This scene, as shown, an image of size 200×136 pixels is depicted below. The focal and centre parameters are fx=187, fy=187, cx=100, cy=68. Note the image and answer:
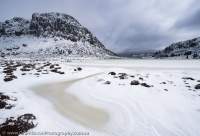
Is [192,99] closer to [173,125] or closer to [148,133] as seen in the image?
[173,125]

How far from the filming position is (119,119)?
12.9 meters

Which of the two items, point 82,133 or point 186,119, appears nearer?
point 82,133

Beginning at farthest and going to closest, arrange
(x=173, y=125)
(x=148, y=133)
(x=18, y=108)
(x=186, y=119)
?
1. (x=18, y=108)
2. (x=186, y=119)
3. (x=173, y=125)
4. (x=148, y=133)

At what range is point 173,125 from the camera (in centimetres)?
1157

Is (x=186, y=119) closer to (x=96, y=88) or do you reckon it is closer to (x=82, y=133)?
(x=82, y=133)

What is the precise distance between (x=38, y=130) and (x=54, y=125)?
1.05 metres

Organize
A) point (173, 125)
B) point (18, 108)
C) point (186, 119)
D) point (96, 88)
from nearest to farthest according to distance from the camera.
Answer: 1. point (173, 125)
2. point (186, 119)
3. point (18, 108)
4. point (96, 88)

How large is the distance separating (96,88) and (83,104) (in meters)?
5.97

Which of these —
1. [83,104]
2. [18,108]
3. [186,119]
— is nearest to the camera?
[186,119]

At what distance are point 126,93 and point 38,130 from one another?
11.0 m

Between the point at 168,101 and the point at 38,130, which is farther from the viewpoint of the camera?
the point at 168,101

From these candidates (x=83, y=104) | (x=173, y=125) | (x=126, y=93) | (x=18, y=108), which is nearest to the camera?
(x=173, y=125)

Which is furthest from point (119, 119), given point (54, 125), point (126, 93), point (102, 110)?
point (126, 93)

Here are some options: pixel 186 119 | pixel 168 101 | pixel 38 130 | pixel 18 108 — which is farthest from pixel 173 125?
pixel 18 108
